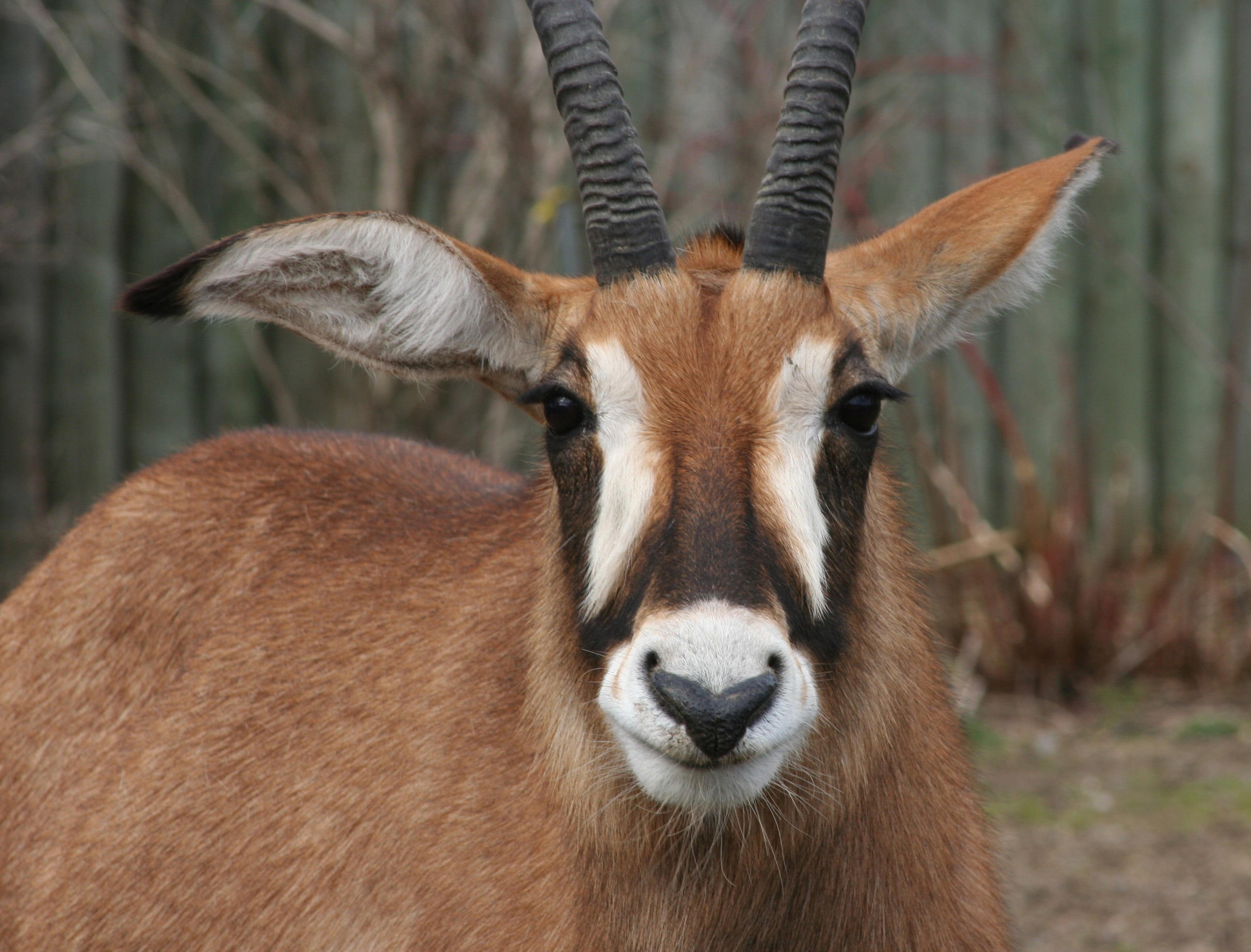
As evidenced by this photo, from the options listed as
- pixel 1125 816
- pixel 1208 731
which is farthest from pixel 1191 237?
pixel 1125 816

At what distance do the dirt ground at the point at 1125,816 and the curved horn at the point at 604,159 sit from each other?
2.90 m

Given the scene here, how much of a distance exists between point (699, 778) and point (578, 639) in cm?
55

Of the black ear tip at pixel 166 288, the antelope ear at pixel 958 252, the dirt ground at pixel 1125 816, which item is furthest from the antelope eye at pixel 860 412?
the dirt ground at pixel 1125 816

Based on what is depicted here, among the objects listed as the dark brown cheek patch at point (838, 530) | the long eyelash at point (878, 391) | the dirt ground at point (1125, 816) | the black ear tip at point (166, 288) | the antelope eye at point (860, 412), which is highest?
the black ear tip at point (166, 288)

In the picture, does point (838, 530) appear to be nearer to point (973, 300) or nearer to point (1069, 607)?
point (973, 300)

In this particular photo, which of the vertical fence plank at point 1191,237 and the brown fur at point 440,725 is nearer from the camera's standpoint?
the brown fur at point 440,725

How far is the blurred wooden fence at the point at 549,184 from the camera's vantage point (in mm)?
7574

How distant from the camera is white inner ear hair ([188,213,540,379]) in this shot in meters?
3.39

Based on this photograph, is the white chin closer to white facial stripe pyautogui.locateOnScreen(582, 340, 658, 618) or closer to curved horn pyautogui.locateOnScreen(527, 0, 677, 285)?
white facial stripe pyautogui.locateOnScreen(582, 340, 658, 618)

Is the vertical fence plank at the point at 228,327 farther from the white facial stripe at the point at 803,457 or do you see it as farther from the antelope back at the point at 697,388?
the white facial stripe at the point at 803,457

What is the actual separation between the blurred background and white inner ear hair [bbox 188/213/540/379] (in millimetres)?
2793

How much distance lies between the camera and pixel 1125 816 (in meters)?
6.62

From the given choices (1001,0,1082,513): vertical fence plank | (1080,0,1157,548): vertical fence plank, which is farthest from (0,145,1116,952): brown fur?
(1080,0,1157,548): vertical fence plank

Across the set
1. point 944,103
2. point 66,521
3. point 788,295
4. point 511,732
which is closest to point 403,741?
point 511,732
